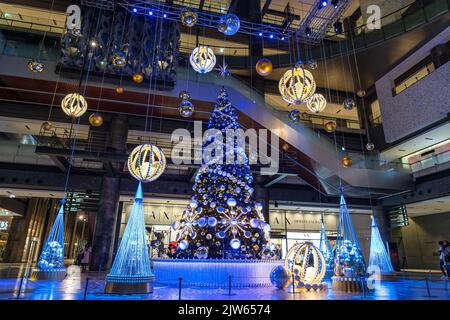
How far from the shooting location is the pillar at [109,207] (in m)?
13.7

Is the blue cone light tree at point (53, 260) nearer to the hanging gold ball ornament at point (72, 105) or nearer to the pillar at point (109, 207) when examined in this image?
the hanging gold ball ornament at point (72, 105)

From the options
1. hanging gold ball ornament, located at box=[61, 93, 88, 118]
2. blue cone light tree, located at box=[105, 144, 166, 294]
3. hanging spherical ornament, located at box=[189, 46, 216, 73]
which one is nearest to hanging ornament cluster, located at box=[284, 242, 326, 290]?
blue cone light tree, located at box=[105, 144, 166, 294]

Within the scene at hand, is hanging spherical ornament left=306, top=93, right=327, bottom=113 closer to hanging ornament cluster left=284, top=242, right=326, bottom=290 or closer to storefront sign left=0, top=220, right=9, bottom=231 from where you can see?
hanging ornament cluster left=284, top=242, right=326, bottom=290

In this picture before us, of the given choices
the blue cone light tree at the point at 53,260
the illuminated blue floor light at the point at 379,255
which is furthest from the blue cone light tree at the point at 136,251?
the illuminated blue floor light at the point at 379,255

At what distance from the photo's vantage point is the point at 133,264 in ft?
17.0

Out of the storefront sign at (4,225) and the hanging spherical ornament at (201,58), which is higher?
the hanging spherical ornament at (201,58)

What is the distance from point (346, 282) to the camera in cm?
595

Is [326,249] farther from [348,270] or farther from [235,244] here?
[235,244]

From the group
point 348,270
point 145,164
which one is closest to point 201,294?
point 145,164

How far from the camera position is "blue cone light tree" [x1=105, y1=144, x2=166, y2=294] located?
4988mm

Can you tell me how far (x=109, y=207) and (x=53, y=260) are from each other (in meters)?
6.43

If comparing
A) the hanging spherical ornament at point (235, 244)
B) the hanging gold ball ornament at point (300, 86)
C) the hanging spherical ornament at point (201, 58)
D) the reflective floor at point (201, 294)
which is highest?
the hanging spherical ornament at point (201, 58)

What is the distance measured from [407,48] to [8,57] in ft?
64.2

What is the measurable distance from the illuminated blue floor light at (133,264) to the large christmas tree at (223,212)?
1815 millimetres
